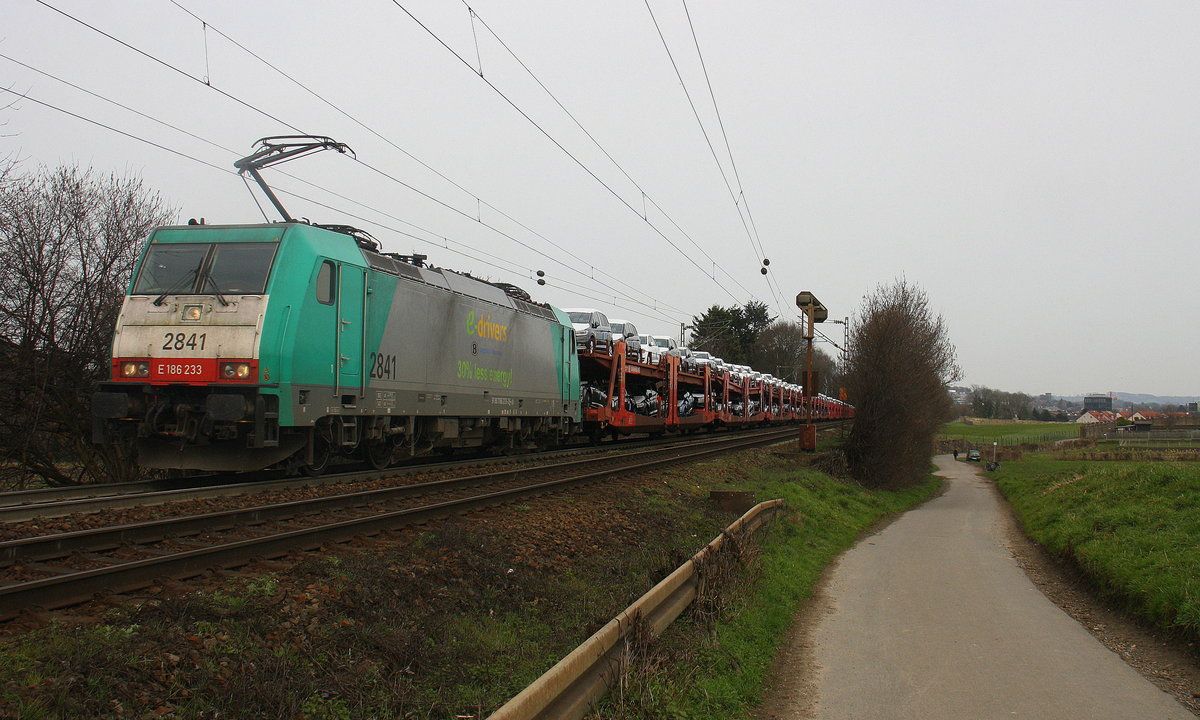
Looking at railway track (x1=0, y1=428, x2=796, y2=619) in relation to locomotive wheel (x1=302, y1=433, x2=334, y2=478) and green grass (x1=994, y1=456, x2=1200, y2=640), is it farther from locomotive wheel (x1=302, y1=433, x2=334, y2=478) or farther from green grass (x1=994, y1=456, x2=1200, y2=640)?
green grass (x1=994, y1=456, x2=1200, y2=640)

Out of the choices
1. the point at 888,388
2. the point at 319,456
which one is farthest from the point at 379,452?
the point at 888,388

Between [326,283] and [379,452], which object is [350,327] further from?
[379,452]

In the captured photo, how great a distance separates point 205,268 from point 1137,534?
12.7 meters

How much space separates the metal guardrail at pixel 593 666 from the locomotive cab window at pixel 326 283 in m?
6.82

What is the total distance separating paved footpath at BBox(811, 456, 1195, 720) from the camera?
17.7 feet

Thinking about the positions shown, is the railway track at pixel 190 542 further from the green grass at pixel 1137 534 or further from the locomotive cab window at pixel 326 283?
the green grass at pixel 1137 534

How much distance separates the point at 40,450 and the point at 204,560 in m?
10.4

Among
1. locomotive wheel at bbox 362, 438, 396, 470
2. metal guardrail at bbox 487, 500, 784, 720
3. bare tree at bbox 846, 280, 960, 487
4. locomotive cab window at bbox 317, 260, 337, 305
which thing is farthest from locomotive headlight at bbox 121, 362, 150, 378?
bare tree at bbox 846, 280, 960, 487

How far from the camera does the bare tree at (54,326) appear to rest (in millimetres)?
13602

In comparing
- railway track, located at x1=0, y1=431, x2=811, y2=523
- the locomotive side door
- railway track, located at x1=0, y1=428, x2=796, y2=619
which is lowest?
railway track, located at x1=0, y1=428, x2=796, y2=619

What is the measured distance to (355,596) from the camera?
5.53 m

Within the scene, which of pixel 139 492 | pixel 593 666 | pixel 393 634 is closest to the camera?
pixel 593 666

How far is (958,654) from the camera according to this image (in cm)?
667

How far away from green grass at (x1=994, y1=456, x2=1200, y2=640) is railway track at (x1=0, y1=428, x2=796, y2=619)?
7.19 metres
